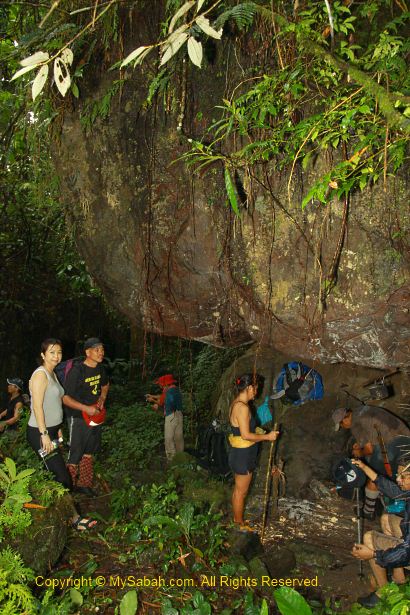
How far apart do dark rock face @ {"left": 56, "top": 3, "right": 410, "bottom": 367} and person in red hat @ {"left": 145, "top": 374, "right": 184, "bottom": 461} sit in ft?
6.66

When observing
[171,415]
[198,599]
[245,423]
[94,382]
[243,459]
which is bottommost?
[198,599]

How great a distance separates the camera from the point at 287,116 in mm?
3930

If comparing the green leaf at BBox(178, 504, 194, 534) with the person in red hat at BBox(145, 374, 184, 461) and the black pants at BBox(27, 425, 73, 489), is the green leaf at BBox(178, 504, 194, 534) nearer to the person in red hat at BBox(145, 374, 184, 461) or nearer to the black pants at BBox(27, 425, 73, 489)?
the black pants at BBox(27, 425, 73, 489)

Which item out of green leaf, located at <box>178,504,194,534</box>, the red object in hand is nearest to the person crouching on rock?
green leaf, located at <box>178,504,194,534</box>

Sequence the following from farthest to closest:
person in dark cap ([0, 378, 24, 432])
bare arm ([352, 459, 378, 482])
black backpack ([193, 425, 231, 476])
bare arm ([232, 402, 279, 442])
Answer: person in dark cap ([0, 378, 24, 432]) < black backpack ([193, 425, 231, 476]) < bare arm ([232, 402, 279, 442]) < bare arm ([352, 459, 378, 482])

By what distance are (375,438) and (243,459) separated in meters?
1.61

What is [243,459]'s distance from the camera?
545 cm

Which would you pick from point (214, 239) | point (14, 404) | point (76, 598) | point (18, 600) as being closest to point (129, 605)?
point (76, 598)

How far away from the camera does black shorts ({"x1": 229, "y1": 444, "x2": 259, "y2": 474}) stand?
17.9 ft

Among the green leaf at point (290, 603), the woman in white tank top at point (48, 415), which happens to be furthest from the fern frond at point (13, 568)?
the green leaf at point (290, 603)

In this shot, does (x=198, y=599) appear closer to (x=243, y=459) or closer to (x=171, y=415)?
(x=243, y=459)

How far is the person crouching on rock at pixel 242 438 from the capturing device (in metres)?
5.27

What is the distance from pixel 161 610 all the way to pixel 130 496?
186 centimetres

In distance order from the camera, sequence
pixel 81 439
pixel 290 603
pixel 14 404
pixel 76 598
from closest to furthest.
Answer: pixel 290 603 → pixel 76 598 → pixel 81 439 → pixel 14 404
